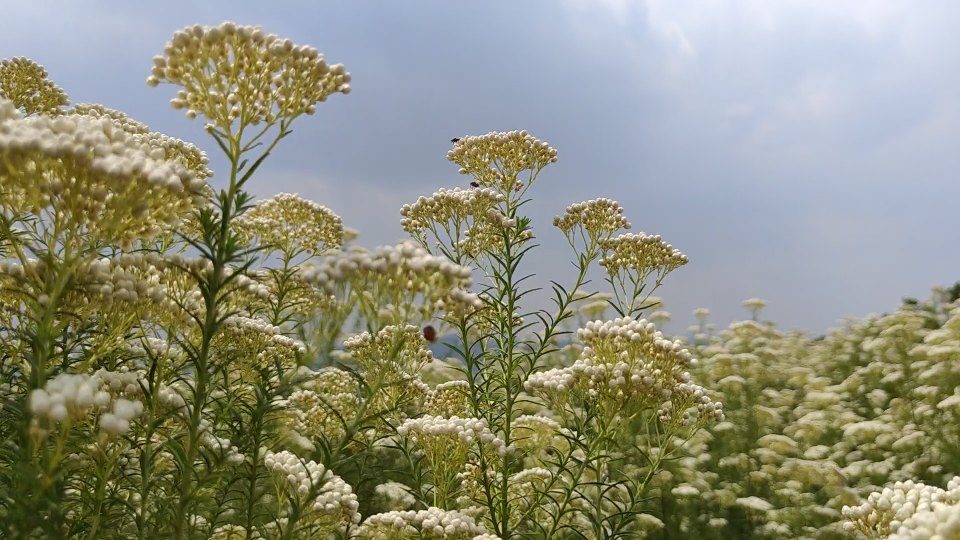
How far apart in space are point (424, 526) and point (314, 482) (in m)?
0.47

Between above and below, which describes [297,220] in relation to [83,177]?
above

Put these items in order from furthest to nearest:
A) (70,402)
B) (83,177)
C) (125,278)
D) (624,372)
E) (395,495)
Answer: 1. (395,495)
2. (624,372)
3. (125,278)
4. (83,177)
5. (70,402)

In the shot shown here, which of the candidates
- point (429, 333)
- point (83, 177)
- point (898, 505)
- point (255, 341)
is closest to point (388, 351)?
point (255, 341)

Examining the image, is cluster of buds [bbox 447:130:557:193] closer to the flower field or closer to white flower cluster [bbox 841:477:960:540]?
the flower field

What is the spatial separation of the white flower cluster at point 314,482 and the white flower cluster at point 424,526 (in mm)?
125

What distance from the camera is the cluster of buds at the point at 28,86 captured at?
13.8ft

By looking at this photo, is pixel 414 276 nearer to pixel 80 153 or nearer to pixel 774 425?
pixel 80 153

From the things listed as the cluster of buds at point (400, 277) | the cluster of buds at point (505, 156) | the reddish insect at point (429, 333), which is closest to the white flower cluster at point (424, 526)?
the reddish insect at point (429, 333)

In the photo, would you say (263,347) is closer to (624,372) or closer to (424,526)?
(424,526)

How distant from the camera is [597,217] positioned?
450cm

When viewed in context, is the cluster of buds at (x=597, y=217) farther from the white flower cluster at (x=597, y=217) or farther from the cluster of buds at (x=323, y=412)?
the cluster of buds at (x=323, y=412)

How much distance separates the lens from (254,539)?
2262mm

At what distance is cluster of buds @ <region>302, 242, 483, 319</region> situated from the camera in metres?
2.03

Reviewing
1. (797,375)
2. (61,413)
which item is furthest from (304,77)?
(797,375)
